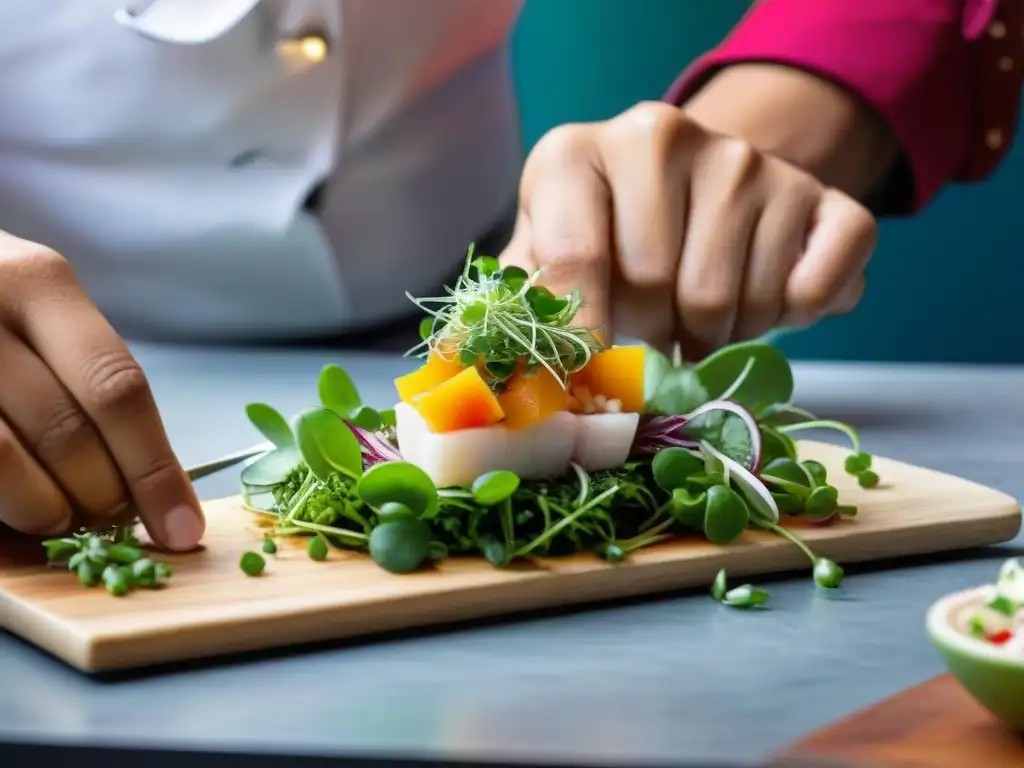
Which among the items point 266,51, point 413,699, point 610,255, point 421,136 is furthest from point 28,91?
point 413,699

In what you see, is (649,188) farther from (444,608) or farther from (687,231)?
(444,608)

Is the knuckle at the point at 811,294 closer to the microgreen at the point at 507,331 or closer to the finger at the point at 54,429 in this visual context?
the microgreen at the point at 507,331

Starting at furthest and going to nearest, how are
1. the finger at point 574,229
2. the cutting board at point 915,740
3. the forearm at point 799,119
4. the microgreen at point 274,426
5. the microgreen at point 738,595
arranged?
the forearm at point 799,119, the finger at point 574,229, the microgreen at point 274,426, the microgreen at point 738,595, the cutting board at point 915,740

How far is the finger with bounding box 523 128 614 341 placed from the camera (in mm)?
1372

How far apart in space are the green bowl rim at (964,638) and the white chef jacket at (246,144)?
139 cm

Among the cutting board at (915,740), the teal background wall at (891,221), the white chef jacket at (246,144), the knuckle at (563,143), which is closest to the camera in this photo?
the cutting board at (915,740)

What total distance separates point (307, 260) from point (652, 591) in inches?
46.0

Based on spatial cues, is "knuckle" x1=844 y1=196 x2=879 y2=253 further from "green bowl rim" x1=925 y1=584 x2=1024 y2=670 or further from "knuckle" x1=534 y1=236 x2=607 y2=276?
"green bowl rim" x1=925 y1=584 x2=1024 y2=670

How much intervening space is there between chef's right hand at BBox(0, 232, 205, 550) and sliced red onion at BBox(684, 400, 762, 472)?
419 millimetres

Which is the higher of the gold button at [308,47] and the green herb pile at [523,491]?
the gold button at [308,47]

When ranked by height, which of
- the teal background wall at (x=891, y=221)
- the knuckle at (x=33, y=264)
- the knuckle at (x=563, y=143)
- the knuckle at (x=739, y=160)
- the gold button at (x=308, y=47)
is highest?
the gold button at (x=308, y=47)

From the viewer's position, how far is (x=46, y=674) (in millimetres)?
774

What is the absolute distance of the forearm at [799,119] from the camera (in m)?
1.72

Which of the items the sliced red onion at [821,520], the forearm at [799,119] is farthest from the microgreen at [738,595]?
the forearm at [799,119]
